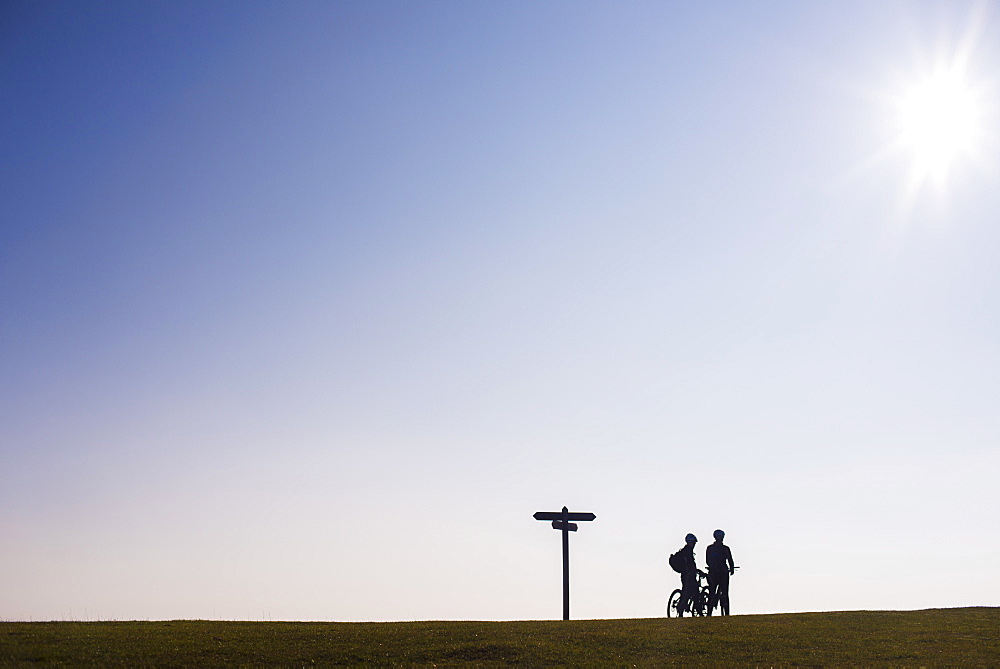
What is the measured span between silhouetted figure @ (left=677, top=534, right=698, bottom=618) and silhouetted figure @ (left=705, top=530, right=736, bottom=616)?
0.42m

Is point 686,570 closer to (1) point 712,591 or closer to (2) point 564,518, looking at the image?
(1) point 712,591

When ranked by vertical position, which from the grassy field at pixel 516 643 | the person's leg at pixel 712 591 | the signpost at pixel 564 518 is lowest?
the grassy field at pixel 516 643

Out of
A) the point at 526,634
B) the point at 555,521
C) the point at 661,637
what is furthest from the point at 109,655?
the point at 555,521

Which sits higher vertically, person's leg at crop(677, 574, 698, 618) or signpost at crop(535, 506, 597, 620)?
signpost at crop(535, 506, 597, 620)

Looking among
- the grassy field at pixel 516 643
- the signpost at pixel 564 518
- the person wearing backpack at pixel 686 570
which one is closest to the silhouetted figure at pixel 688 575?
the person wearing backpack at pixel 686 570

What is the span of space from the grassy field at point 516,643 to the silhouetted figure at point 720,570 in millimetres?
4211

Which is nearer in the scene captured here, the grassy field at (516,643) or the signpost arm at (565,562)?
the grassy field at (516,643)

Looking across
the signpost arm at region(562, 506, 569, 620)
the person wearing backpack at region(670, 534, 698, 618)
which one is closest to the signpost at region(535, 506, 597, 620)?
the signpost arm at region(562, 506, 569, 620)

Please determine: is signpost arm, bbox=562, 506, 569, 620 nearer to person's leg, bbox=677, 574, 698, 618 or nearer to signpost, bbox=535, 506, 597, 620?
signpost, bbox=535, 506, 597, 620

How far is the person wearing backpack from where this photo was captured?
26344 millimetres

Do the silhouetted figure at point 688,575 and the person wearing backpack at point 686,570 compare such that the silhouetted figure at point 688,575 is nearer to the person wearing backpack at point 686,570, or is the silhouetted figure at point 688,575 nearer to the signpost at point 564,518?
the person wearing backpack at point 686,570

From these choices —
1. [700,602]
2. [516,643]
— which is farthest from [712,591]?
[516,643]

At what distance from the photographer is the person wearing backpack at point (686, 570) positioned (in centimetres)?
2634

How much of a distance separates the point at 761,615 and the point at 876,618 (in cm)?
236
